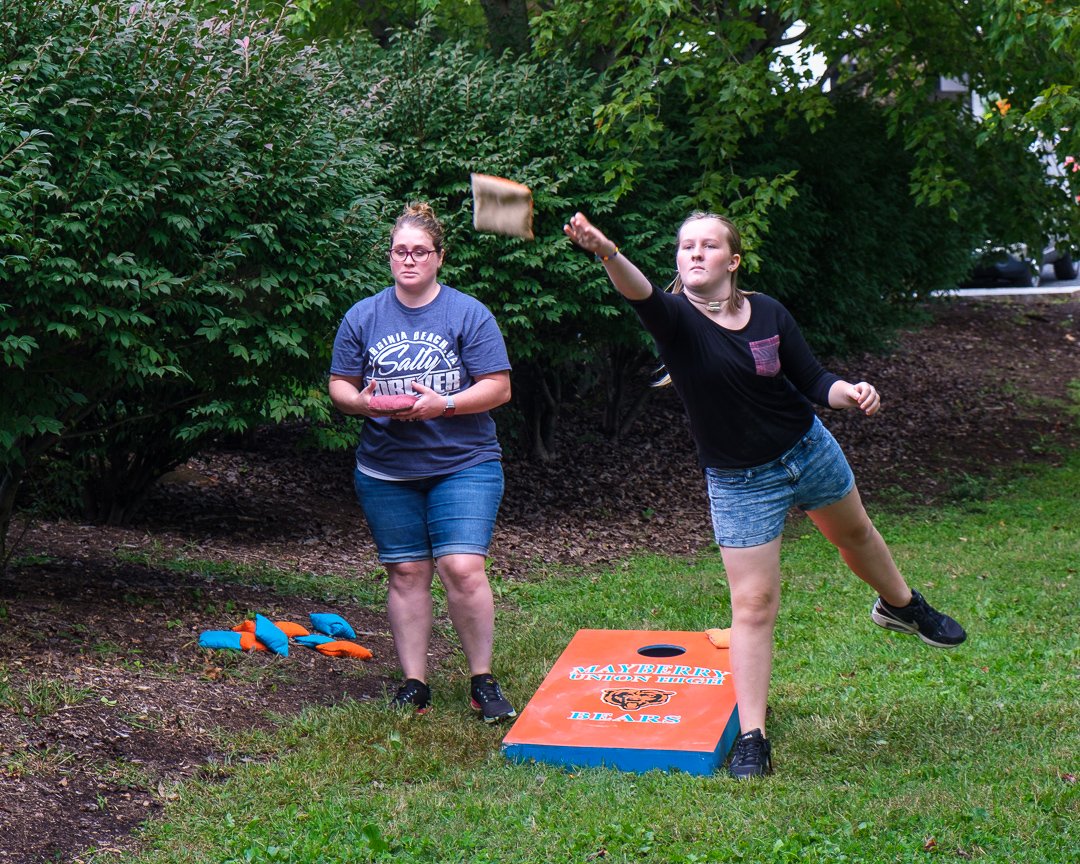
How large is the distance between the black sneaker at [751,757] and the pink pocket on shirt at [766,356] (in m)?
1.22

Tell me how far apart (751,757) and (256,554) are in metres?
4.73

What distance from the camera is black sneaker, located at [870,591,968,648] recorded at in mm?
4754

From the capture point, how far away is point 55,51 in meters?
5.05

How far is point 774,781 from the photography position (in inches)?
161

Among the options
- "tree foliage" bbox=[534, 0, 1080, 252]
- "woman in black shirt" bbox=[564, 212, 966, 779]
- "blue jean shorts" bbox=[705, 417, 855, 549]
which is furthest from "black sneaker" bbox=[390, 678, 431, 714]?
"tree foliage" bbox=[534, 0, 1080, 252]

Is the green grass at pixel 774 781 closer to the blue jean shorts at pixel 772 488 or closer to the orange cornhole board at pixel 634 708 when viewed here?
the orange cornhole board at pixel 634 708

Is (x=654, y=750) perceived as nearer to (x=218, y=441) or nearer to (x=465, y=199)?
(x=465, y=199)

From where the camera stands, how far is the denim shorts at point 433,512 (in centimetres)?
478

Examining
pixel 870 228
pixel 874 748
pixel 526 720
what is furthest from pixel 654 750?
pixel 870 228

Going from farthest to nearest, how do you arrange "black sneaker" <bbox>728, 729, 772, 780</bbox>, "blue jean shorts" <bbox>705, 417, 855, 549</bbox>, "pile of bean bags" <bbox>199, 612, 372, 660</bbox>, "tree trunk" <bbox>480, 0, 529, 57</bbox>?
"tree trunk" <bbox>480, 0, 529, 57</bbox> < "pile of bean bags" <bbox>199, 612, 372, 660</bbox> < "blue jean shorts" <bbox>705, 417, 855, 549</bbox> < "black sneaker" <bbox>728, 729, 772, 780</bbox>

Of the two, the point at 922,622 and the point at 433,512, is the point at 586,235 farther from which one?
the point at 922,622

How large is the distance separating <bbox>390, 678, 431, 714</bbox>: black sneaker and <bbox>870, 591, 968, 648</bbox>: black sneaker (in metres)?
1.81

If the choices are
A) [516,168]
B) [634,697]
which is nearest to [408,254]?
[634,697]

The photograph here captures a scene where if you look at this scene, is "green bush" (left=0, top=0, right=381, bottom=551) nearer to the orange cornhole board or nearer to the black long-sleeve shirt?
the orange cornhole board
